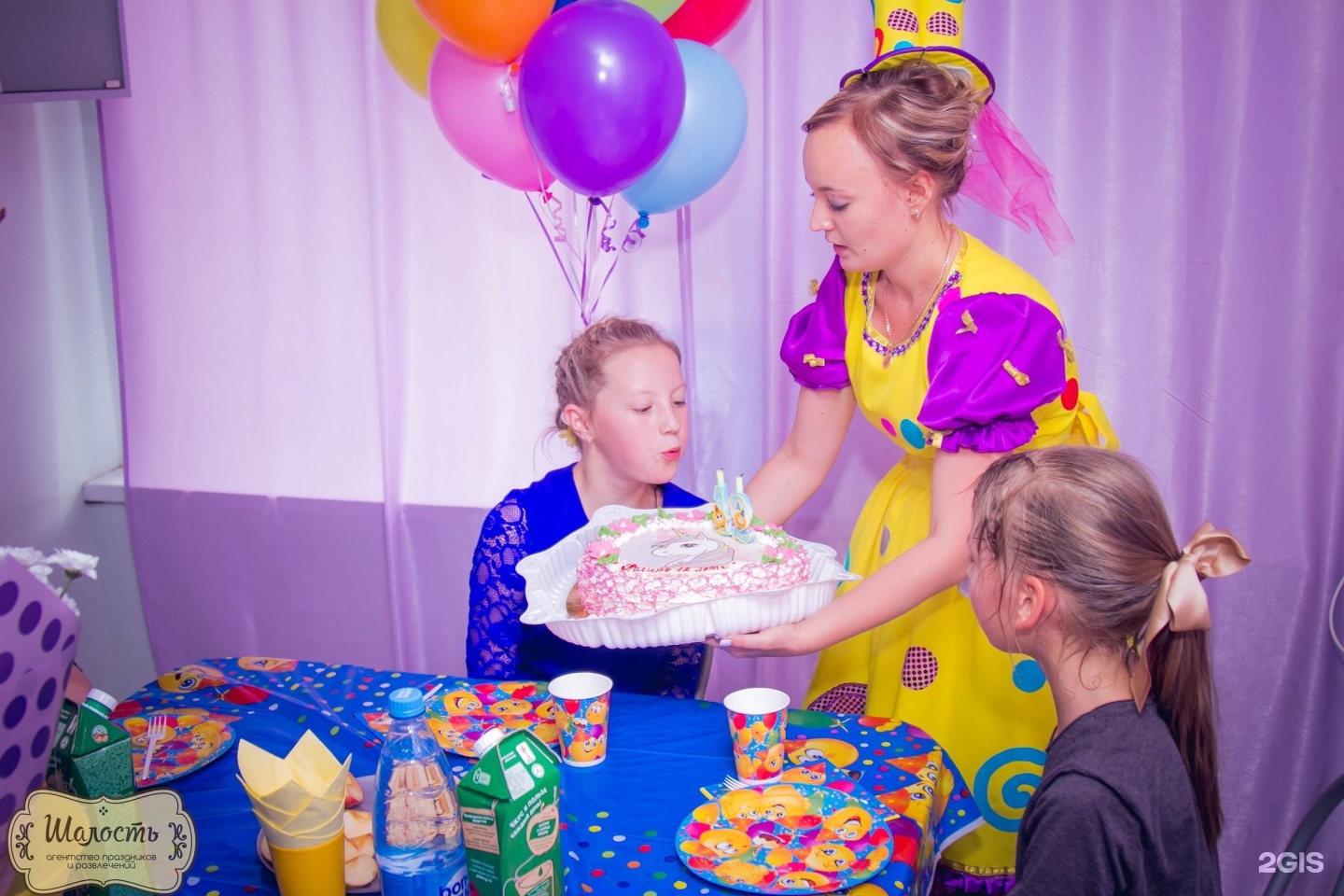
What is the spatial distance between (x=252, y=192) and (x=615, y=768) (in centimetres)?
227

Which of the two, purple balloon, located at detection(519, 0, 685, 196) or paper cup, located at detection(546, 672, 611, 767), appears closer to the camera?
paper cup, located at detection(546, 672, 611, 767)

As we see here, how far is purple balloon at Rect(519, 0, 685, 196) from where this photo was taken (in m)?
1.88

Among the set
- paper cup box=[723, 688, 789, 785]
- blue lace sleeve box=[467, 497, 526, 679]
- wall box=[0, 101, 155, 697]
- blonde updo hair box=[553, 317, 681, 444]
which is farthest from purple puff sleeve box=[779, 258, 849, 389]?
wall box=[0, 101, 155, 697]

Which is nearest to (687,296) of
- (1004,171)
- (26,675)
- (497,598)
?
(1004,171)

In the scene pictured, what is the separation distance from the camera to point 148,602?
3.28 meters

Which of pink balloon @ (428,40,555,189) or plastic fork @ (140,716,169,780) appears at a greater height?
pink balloon @ (428,40,555,189)

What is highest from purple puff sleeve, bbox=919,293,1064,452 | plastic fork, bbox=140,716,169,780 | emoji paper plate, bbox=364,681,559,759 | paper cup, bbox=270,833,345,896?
purple puff sleeve, bbox=919,293,1064,452

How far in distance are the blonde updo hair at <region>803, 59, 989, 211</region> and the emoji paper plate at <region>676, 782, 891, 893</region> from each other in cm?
97

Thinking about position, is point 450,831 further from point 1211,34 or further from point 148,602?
point 148,602

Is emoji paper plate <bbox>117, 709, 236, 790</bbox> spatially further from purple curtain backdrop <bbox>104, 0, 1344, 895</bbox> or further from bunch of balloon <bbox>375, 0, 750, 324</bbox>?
purple curtain backdrop <bbox>104, 0, 1344, 895</bbox>

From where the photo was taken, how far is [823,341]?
199cm

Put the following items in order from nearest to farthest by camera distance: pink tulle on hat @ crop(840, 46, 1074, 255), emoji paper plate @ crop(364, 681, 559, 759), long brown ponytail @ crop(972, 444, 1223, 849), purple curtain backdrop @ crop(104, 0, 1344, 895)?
1. long brown ponytail @ crop(972, 444, 1223, 849)
2. emoji paper plate @ crop(364, 681, 559, 759)
3. pink tulle on hat @ crop(840, 46, 1074, 255)
4. purple curtain backdrop @ crop(104, 0, 1344, 895)

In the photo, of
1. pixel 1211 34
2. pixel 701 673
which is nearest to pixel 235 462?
pixel 701 673

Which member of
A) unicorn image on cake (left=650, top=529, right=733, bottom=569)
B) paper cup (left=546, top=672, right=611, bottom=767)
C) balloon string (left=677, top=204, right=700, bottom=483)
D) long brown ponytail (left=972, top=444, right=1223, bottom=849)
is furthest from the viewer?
balloon string (left=677, top=204, right=700, bottom=483)
